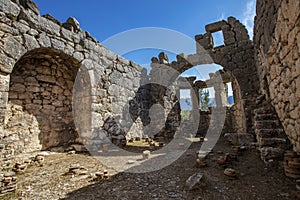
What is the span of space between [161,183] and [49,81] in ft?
13.5

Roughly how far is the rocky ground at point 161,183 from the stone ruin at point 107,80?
1.69 feet

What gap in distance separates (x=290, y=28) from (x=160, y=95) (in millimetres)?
6318

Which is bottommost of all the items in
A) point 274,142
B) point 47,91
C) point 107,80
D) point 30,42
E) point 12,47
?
point 274,142

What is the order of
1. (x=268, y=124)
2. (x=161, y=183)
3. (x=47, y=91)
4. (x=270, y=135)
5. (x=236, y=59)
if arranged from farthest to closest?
(x=236, y=59) < (x=47, y=91) < (x=268, y=124) < (x=270, y=135) < (x=161, y=183)

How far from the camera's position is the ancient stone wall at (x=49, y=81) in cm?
333

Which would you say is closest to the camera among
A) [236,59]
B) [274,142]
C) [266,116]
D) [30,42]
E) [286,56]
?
[286,56]

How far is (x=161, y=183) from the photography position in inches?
93.4

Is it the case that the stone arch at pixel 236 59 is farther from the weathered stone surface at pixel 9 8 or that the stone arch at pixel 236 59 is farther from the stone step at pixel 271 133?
the weathered stone surface at pixel 9 8

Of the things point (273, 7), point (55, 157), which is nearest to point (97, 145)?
point (55, 157)

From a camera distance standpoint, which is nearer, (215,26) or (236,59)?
(236,59)

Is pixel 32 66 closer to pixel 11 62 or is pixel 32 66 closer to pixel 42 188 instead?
pixel 11 62

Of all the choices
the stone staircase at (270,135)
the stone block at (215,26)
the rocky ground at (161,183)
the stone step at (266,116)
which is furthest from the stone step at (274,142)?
the stone block at (215,26)

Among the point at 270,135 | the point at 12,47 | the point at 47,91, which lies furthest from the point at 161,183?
the point at 47,91

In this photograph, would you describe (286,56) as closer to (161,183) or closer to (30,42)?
(161,183)
